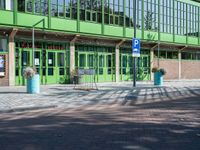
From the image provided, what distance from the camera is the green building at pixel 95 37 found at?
27672mm

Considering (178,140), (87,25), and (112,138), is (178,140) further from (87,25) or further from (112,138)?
(87,25)

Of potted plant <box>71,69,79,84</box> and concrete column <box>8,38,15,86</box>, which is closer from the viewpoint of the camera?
concrete column <box>8,38,15,86</box>

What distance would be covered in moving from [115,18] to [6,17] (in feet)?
40.0

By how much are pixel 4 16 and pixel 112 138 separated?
66.5 ft

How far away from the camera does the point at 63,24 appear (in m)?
30.5

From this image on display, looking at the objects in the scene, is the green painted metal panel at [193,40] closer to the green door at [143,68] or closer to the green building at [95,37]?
the green building at [95,37]

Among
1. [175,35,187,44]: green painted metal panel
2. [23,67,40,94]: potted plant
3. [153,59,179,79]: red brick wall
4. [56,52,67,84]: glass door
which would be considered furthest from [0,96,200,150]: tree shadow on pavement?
[175,35,187,44]: green painted metal panel

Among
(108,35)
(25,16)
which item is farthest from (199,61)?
(25,16)

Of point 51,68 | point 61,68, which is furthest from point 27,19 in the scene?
point 61,68

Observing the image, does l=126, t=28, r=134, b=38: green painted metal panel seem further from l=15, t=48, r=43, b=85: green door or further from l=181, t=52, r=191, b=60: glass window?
→ l=181, t=52, r=191, b=60: glass window

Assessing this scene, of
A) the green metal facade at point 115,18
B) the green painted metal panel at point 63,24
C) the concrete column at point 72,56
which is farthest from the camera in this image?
the concrete column at point 72,56

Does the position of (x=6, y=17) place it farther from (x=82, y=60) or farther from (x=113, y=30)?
(x=113, y=30)

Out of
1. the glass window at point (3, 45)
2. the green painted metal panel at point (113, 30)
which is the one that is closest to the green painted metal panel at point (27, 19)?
the glass window at point (3, 45)

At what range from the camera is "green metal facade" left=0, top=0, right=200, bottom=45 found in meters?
28.2
